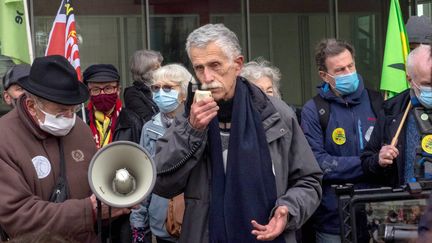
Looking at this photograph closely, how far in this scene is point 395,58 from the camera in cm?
588

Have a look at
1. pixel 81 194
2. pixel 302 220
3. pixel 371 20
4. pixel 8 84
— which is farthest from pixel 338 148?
pixel 371 20

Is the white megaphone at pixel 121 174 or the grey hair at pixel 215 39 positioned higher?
the grey hair at pixel 215 39

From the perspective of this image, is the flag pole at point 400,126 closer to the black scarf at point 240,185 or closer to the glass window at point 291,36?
the black scarf at point 240,185

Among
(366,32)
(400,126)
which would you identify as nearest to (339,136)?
(400,126)

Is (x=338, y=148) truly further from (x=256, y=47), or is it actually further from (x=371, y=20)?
(x=371, y=20)

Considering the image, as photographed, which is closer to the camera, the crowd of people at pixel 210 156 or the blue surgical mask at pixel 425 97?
the crowd of people at pixel 210 156

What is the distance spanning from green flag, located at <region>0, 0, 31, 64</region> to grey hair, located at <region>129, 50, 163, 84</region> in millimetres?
1034

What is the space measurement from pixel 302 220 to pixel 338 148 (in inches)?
60.5

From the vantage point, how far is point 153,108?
5961mm

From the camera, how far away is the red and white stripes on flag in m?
6.42

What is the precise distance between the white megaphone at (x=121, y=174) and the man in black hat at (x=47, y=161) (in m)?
0.19

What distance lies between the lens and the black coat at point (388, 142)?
4.50 m

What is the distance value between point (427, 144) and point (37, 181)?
2.16 metres

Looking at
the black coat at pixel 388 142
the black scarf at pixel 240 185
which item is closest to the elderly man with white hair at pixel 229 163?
the black scarf at pixel 240 185
